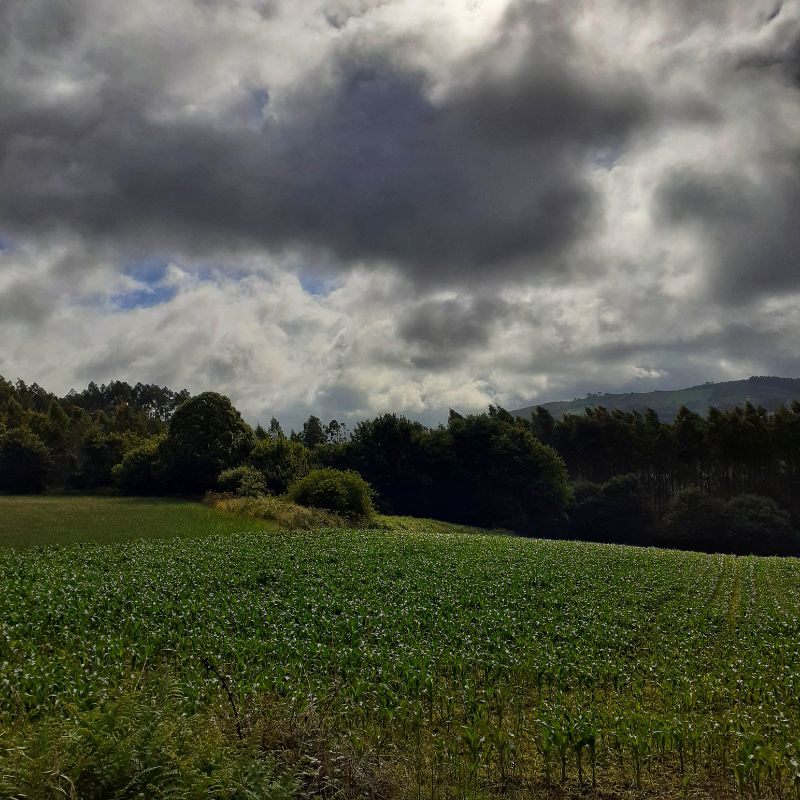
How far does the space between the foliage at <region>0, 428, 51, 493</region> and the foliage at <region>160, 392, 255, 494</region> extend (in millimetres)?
19818

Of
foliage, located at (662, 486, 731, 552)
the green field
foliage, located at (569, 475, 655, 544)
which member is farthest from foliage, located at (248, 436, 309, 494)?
foliage, located at (662, 486, 731, 552)

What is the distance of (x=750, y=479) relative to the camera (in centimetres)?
8712

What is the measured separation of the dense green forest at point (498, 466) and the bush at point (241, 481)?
16 cm

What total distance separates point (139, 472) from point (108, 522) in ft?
84.8

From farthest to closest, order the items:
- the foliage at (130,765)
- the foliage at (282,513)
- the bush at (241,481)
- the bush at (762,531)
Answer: the bush at (762,531)
the bush at (241,481)
the foliage at (282,513)
the foliage at (130,765)

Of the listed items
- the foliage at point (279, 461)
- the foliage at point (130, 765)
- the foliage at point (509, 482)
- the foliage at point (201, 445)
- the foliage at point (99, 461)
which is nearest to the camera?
the foliage at point (130, 765)

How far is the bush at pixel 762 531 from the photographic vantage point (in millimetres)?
70562

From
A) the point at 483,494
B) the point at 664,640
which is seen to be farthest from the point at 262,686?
the point at 483,494

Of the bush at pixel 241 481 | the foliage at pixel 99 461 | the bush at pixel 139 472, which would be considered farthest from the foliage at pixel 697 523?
the foliage at pixel 99 461

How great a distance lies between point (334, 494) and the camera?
172 ft

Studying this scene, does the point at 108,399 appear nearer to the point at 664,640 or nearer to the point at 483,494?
the point at 483,494

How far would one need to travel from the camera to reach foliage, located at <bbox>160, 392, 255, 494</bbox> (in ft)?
206

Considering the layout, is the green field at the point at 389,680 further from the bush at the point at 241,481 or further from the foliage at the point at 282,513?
the bush at the point at 241,481

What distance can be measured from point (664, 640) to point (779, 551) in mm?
61973
